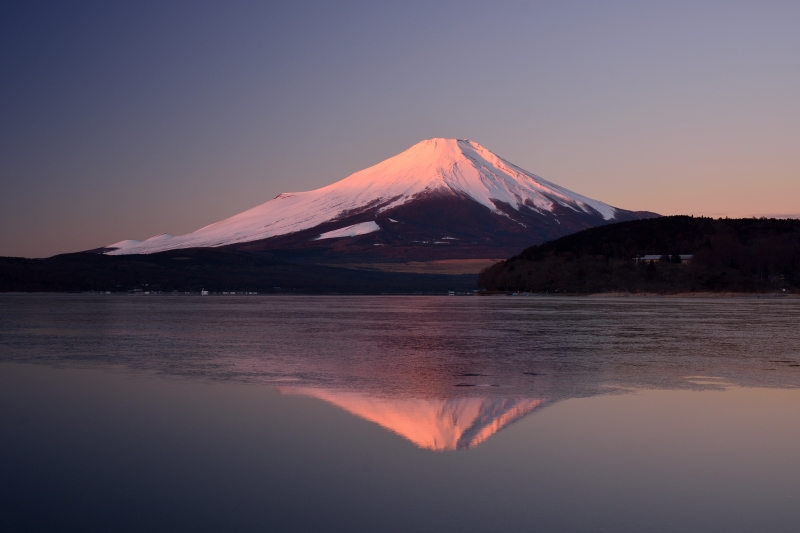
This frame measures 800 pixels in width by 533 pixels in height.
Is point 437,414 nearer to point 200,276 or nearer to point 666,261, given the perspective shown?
point 666,261

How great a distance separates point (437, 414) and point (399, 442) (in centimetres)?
212

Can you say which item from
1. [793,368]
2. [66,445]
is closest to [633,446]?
[66,445]

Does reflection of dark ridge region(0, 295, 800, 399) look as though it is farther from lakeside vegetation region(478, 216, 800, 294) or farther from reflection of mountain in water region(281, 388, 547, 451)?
lakeside vegetation region(478, 216, 800, 294)

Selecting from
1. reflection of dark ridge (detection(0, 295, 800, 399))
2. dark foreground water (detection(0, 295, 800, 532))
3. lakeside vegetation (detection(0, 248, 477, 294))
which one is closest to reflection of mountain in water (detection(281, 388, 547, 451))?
dark foreground water (detection(0, 295, 800, 532))

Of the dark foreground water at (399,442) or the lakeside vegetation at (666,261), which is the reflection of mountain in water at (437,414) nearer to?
the dark foreground water at (399,442)

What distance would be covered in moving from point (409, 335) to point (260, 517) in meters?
22.2

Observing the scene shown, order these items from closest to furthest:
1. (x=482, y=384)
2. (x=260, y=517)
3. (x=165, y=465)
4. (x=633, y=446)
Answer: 1. (x=260, y=517)
2. (x=165, y=465)
3. (x=633, y=446)
4. (x=482, y=384)

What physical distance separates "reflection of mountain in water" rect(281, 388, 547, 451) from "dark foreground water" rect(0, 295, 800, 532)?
6 cm

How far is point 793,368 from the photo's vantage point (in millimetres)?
17938

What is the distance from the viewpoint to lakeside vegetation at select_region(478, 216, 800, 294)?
98.5 metres

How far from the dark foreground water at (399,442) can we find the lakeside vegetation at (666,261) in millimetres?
82317

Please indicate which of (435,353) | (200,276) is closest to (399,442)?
(435,353)

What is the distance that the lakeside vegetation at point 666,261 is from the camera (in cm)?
9853

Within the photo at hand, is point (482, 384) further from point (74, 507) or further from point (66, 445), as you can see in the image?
point (74, 507)
